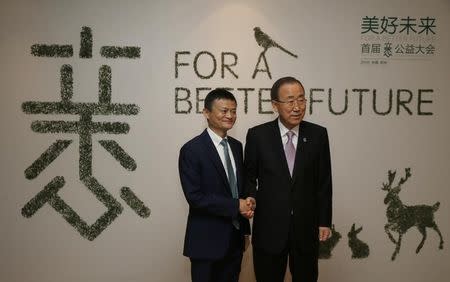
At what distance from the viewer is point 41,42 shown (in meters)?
2.85

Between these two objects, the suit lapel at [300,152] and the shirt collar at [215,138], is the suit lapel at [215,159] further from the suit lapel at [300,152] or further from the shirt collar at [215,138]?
the suit lapel at [300,152]

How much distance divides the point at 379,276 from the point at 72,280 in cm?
211

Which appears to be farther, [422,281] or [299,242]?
[422,281]

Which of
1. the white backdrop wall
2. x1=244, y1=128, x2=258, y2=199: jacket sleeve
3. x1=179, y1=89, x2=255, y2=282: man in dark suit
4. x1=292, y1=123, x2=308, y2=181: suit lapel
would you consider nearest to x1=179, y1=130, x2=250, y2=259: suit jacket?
x1=179, y1=89, x2=255, y2=282: man in dark suit

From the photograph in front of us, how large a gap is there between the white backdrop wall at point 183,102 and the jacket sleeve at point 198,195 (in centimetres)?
86

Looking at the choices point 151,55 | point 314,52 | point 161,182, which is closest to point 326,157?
point 314,52

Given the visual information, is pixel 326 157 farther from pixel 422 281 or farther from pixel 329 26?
pixel 422 281

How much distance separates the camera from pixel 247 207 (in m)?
2.03

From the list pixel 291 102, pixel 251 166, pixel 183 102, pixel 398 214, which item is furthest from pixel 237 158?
pixel 398 214

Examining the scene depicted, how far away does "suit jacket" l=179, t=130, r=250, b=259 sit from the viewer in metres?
2.03

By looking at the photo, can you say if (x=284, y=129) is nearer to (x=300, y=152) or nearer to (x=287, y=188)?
(x=300, y=152)

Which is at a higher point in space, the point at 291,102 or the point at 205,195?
the point at 291,102

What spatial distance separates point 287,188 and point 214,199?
1.17 feet

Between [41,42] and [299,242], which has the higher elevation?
[41,42]
